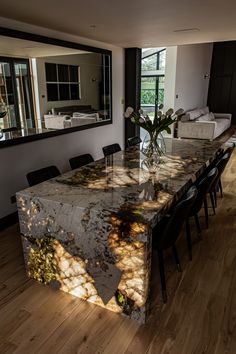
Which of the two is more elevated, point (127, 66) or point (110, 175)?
→ point (127, 66)

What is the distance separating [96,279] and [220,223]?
1.92 metres

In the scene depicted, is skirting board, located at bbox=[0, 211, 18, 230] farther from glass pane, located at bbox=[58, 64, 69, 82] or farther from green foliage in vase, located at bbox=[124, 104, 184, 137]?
glass pane, located at bbox=[58, 64, 69, 82]

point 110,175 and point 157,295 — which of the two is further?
point 110,175

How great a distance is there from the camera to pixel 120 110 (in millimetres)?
5488

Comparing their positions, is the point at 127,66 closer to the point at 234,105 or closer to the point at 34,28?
the point at 34,28

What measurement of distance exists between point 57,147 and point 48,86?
87 centimetres

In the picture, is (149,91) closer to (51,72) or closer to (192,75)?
(192,75)

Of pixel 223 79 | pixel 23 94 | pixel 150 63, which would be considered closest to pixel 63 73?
pixel 23 94

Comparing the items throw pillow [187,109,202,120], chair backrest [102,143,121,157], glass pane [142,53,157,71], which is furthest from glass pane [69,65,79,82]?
glass pane [142,53,157,71]

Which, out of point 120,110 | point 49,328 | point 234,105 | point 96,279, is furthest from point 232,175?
point 234,105

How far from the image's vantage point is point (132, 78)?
5359mm

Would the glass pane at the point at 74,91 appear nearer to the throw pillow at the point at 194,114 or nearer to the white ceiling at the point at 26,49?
the white ceiling at the point at 26,49

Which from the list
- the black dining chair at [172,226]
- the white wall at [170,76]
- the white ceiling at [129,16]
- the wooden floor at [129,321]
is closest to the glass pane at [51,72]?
the white ceiling at [129,16]

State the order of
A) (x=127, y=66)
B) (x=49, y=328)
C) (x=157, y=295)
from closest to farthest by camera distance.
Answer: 1. (x=49, y=328)
2. (x=157, y=295)
3. (x=127, y=66)
